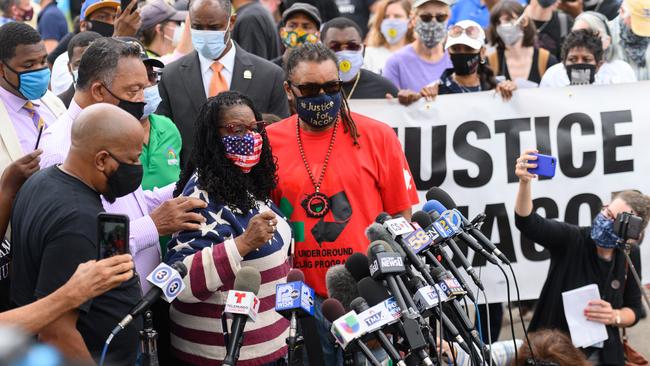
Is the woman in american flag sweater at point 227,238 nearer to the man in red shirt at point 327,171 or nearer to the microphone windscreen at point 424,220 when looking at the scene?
the man in red shirt at point 327,171

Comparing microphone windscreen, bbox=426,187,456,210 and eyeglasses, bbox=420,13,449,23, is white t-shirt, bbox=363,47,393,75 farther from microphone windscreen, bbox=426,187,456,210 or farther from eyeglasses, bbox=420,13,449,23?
microphone windscreen, bbox=426,187,456,210

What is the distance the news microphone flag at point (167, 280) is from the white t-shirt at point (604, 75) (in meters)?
5.37

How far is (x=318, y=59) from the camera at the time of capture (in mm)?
5535

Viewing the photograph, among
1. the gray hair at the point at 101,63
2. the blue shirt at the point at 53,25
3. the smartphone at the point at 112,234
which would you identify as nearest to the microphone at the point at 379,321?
the smartphone at the point at 112,234

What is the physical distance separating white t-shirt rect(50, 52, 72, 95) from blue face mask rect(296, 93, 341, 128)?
3181 millimetres

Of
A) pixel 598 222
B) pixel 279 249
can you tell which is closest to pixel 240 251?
pixel 279 249

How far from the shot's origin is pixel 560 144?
7.82 m

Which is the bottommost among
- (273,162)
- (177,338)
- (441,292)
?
(177,338)

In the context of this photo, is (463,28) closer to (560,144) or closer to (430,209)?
(560,144)

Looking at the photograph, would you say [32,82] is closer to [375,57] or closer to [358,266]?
[358,266]

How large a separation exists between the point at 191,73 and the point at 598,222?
295 centimetres

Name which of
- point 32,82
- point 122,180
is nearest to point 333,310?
point 122,180

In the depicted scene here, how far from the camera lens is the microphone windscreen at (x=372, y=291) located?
3941 millimetres

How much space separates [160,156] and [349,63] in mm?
2363
